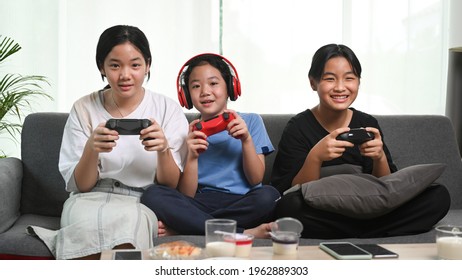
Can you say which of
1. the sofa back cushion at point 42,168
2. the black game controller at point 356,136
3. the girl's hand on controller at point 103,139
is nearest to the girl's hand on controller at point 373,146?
the black game controller at point 356,136

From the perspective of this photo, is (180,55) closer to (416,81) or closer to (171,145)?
(416,81)

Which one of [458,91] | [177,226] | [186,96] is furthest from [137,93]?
[458,91]

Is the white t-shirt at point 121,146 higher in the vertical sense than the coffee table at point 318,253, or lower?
higher

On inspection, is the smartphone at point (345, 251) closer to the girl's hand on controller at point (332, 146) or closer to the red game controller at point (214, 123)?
the girl's hand on controller at point (332, 146)

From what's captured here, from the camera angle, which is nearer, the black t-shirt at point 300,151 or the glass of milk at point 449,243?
the glass of milk at point 449,243

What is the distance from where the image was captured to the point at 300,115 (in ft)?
7.33

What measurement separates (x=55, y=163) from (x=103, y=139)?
55 cm

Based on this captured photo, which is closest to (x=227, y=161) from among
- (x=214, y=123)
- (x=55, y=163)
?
(x=214, y=123)

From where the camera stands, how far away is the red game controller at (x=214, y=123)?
1954mm

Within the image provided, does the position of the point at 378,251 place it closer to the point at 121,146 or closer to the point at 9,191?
the point at 121,146

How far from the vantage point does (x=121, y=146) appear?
197 centimetres

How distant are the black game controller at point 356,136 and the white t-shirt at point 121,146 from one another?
0.54 meters

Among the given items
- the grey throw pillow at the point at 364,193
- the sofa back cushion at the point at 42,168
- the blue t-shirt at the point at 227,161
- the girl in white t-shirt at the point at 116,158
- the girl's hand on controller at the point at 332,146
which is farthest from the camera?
the sofa back cushion at the point at 42,168

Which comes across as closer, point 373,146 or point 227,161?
point 373,146
